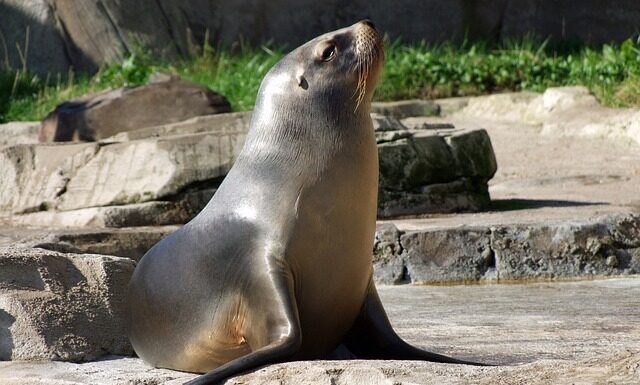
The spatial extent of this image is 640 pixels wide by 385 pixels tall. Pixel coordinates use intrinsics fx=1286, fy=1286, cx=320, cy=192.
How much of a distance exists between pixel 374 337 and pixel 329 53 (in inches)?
38.8

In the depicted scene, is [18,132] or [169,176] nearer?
[169,176]

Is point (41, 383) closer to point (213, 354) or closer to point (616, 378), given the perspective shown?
point (213, 354)

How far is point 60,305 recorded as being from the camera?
4.64m

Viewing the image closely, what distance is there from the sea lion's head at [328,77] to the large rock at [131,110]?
7.29 meters

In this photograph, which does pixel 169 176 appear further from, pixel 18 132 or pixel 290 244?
pixel 18 132

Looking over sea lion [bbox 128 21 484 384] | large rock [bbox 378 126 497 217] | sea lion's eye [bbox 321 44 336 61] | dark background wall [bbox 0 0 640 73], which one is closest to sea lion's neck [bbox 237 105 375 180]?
sea lion [bbox 128 21 484 384]

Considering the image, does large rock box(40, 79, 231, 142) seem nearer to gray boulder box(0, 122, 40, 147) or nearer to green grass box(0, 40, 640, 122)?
gray boulder box(0, 122, 40, 147)

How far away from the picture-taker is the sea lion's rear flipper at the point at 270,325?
370 centimetres

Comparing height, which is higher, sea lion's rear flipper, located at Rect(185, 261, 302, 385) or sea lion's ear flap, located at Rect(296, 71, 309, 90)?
sea lion's ear flap, located at Rect(296, 71, 309, 90)

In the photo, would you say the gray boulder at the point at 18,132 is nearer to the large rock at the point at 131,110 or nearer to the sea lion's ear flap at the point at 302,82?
the large rock at the point at 131,110

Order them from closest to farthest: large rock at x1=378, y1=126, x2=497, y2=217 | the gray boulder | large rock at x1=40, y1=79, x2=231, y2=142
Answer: large rock at x1=378, y1=126, x2=497, y2=217
large rock at x1=40, y1=79, x2=231, y2=142
the gray boulder

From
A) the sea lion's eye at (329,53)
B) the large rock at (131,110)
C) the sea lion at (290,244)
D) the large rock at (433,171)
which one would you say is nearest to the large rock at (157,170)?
the large rock at (433,171)

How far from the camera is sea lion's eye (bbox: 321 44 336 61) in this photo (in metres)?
4.43

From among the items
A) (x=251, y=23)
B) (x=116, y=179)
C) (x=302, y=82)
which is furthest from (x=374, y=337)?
(x=251, y=23)
